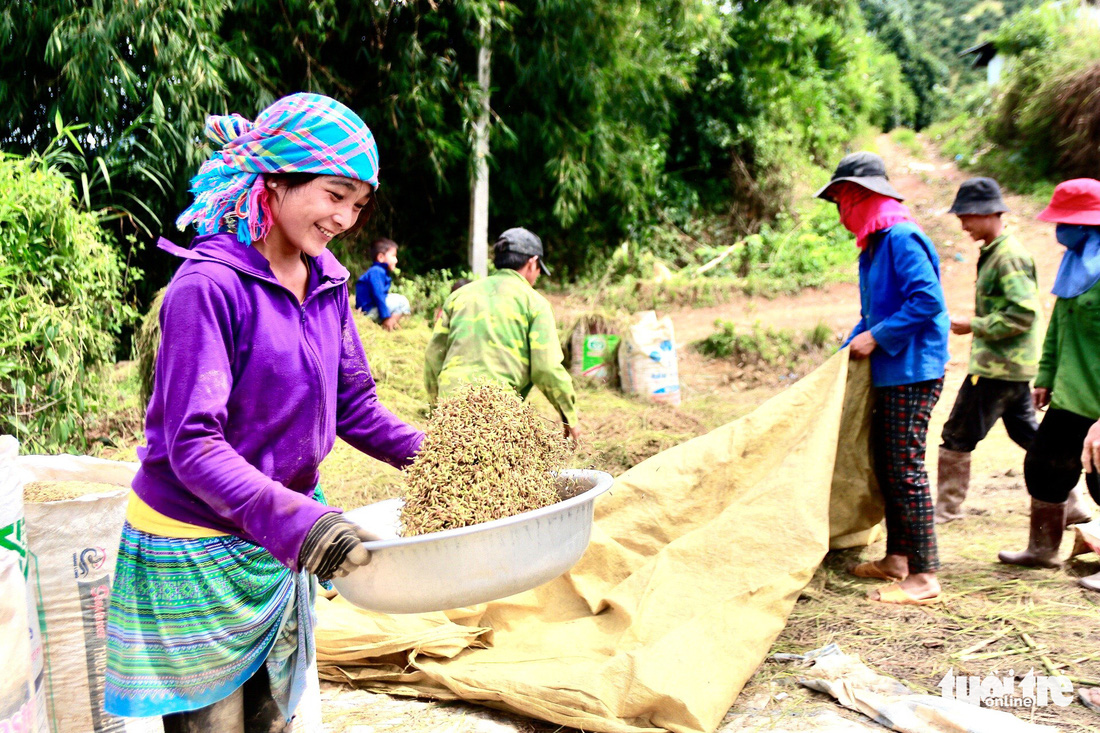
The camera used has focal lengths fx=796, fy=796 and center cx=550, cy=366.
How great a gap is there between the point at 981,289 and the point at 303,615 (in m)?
3.98

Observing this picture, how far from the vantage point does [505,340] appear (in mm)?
3803

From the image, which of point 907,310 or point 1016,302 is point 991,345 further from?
point 907,310

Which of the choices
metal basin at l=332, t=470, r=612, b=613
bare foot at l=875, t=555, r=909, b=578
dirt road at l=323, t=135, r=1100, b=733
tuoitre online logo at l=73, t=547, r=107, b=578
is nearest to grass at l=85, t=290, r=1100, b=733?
dirt road at l=323, t=135, r=1100, b=733

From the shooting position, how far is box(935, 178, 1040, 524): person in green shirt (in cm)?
410

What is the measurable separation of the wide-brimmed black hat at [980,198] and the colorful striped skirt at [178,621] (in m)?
3.91

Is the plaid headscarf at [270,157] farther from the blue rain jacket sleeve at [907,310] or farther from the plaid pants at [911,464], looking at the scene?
the plaid pants at [911,464]

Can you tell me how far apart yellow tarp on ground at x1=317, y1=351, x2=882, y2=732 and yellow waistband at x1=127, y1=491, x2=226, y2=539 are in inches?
51.6

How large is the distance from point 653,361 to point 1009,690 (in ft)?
14.7

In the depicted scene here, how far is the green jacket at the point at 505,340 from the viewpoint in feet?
12.4

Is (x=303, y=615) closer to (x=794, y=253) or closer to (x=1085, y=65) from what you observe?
(x=794, y=253)

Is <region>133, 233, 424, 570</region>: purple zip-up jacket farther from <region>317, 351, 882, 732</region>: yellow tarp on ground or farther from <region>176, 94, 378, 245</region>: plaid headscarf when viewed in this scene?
<region>317, 351, 882, 732</region>: yellow tarp on ground

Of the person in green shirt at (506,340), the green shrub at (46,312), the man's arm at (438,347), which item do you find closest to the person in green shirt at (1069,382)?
the person in green shirt at (506,340)

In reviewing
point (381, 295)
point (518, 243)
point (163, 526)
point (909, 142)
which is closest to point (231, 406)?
point (163, 526)

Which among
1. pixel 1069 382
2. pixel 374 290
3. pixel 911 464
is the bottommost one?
pixel 911 464
